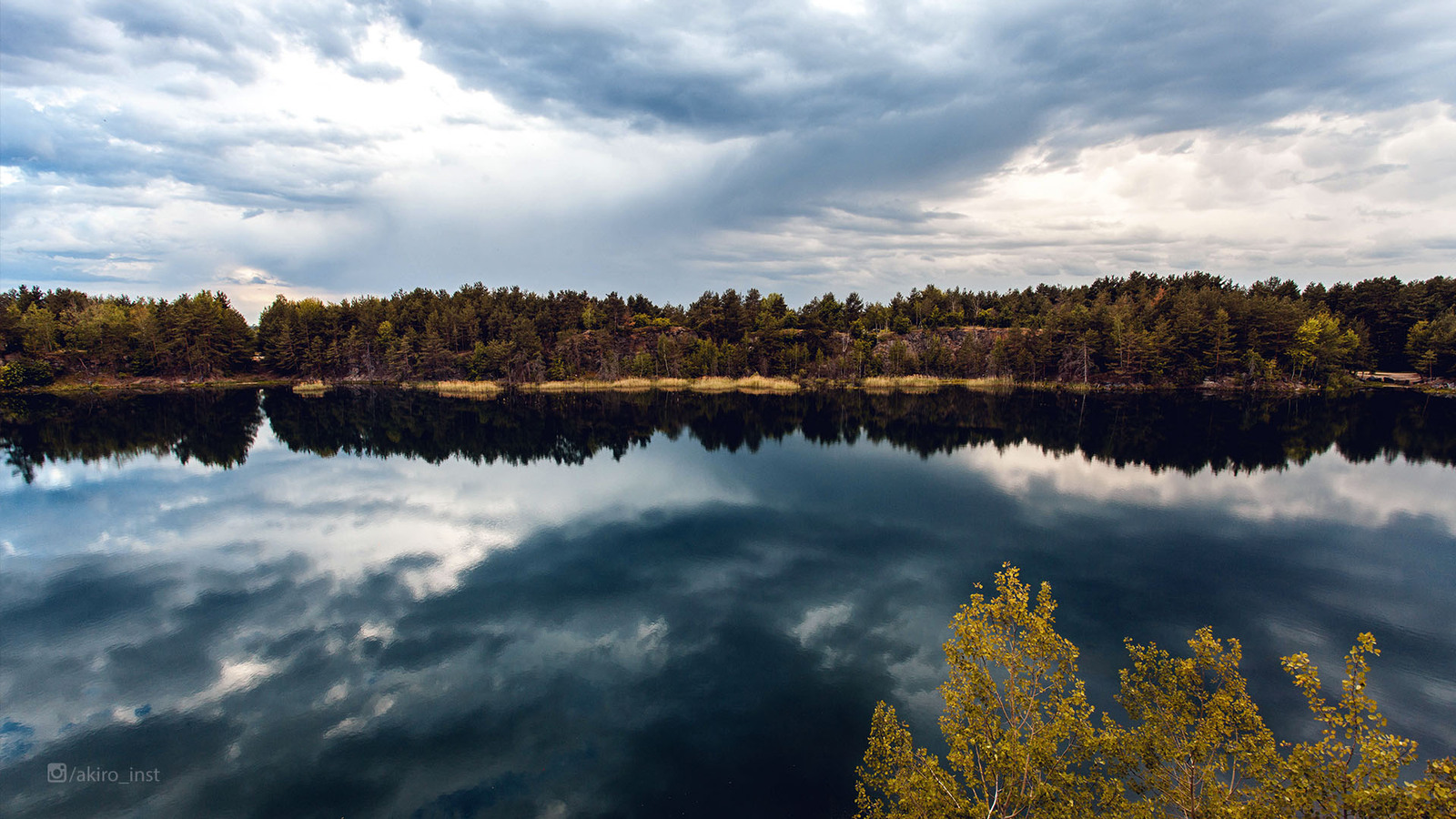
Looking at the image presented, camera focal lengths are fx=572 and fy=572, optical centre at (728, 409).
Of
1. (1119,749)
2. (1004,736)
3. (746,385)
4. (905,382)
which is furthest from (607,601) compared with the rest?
(905,382)

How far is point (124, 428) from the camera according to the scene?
8325cm

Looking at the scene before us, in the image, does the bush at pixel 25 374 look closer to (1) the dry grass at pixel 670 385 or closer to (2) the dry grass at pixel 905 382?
(1) the dry grass at pixel 670 385

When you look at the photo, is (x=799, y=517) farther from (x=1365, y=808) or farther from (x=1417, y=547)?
(x=1417, y=547)

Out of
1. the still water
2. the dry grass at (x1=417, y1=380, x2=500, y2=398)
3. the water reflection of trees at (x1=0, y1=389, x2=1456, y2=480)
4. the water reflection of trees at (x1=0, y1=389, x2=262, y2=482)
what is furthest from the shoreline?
the still water

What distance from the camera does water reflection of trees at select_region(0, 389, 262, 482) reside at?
66.9 metres

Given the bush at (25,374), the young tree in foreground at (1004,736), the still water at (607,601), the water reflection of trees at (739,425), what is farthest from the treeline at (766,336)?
the young tree in foreground at (1004,736)

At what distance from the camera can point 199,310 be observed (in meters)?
144

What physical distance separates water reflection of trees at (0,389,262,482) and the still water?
5.10ft

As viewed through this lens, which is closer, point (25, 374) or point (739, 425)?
point (739, 425)

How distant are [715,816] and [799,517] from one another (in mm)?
28965

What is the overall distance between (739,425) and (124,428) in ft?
294

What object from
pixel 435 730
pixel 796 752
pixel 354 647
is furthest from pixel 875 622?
pixel 354 647

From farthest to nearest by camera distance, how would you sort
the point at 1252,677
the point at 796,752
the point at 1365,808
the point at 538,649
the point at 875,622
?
the point at 875,622
the point at 538,649
the point at 1252,677
the point at 796,752
the point at 1365,808

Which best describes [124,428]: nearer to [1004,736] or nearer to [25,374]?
[25,374]
